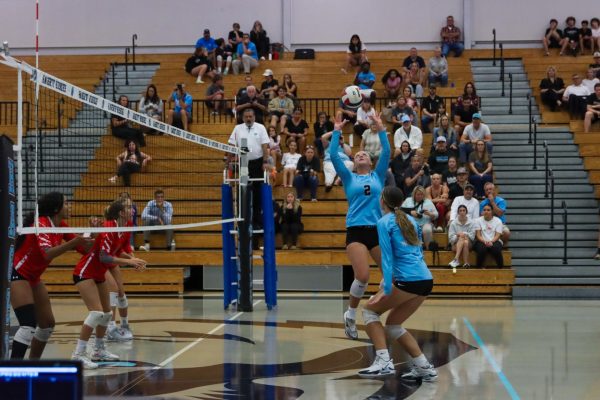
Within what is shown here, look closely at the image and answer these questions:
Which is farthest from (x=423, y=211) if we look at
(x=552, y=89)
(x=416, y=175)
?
(x=552, y=89)

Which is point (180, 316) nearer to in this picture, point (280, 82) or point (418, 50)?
point (280, 82)

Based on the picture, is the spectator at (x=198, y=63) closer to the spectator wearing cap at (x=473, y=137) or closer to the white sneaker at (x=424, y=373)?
the spectator wearing cap at (x=473, y=137)

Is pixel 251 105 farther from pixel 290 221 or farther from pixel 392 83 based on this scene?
pixel 392 83

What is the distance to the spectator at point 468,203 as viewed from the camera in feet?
59.6

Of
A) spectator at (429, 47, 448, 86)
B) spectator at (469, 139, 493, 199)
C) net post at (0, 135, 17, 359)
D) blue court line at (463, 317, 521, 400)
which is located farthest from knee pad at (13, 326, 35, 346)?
spectator at (429, 47, 448, 86)

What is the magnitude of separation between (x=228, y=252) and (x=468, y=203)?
5690mm

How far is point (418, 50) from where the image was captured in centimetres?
2750

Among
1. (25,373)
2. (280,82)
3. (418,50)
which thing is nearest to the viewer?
(25,373)

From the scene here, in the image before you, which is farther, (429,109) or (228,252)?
(429,109)

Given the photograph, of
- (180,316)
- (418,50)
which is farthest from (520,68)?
(180,316)

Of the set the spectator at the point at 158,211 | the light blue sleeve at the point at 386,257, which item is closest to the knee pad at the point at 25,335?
the light blue sleeve at the point at 386,257

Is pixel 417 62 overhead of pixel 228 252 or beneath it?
overhead

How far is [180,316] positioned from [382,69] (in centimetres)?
1374

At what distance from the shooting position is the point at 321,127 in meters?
21.6
